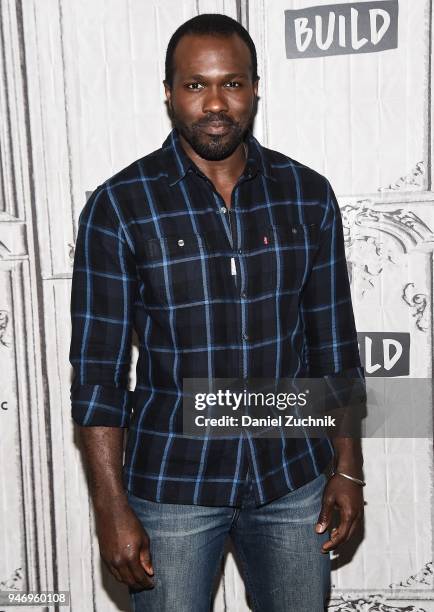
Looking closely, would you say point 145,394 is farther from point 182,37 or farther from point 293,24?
Answer: point 293,24

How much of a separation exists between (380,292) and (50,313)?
41.0 inches

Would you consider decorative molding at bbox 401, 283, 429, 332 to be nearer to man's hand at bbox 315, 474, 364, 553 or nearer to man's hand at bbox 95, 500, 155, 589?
man's hand at bbox 315, 474, 364, 553

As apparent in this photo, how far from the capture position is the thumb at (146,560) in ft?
5.09

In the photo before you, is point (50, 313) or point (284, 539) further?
point (50, 313)

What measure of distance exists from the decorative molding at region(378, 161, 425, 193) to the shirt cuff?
111 cm

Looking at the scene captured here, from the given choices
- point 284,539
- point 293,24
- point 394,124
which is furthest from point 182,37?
point 284,539

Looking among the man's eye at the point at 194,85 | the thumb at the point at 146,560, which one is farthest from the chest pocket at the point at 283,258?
the thumb at the point at 146,560

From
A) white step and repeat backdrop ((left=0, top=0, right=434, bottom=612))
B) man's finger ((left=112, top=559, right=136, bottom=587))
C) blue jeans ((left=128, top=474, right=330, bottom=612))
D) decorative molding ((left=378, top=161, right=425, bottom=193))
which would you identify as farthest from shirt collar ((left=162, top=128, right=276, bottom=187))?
man's finger ((left=112, top=559, right=136, bottom=587))

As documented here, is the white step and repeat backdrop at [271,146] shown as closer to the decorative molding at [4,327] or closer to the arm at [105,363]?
the decorative molding at [4,327]

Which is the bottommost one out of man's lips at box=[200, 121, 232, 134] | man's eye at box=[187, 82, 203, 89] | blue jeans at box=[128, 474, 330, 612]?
blue jeans at box=[128, 474, 330, 612]

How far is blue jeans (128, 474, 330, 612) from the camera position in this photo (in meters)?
1.59

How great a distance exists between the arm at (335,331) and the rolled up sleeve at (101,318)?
47cm

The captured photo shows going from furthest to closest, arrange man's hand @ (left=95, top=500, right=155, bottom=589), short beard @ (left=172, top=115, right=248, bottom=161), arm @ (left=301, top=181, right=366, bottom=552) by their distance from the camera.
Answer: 1. arm @ (left=301, top=181, right=366, bottom=552)
2. short beard @ (left=172, top=115, right=248, bottom=161)
3. man's hand @ (left=95, top=500, right=155, bottom=589)

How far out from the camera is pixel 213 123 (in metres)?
1.63
